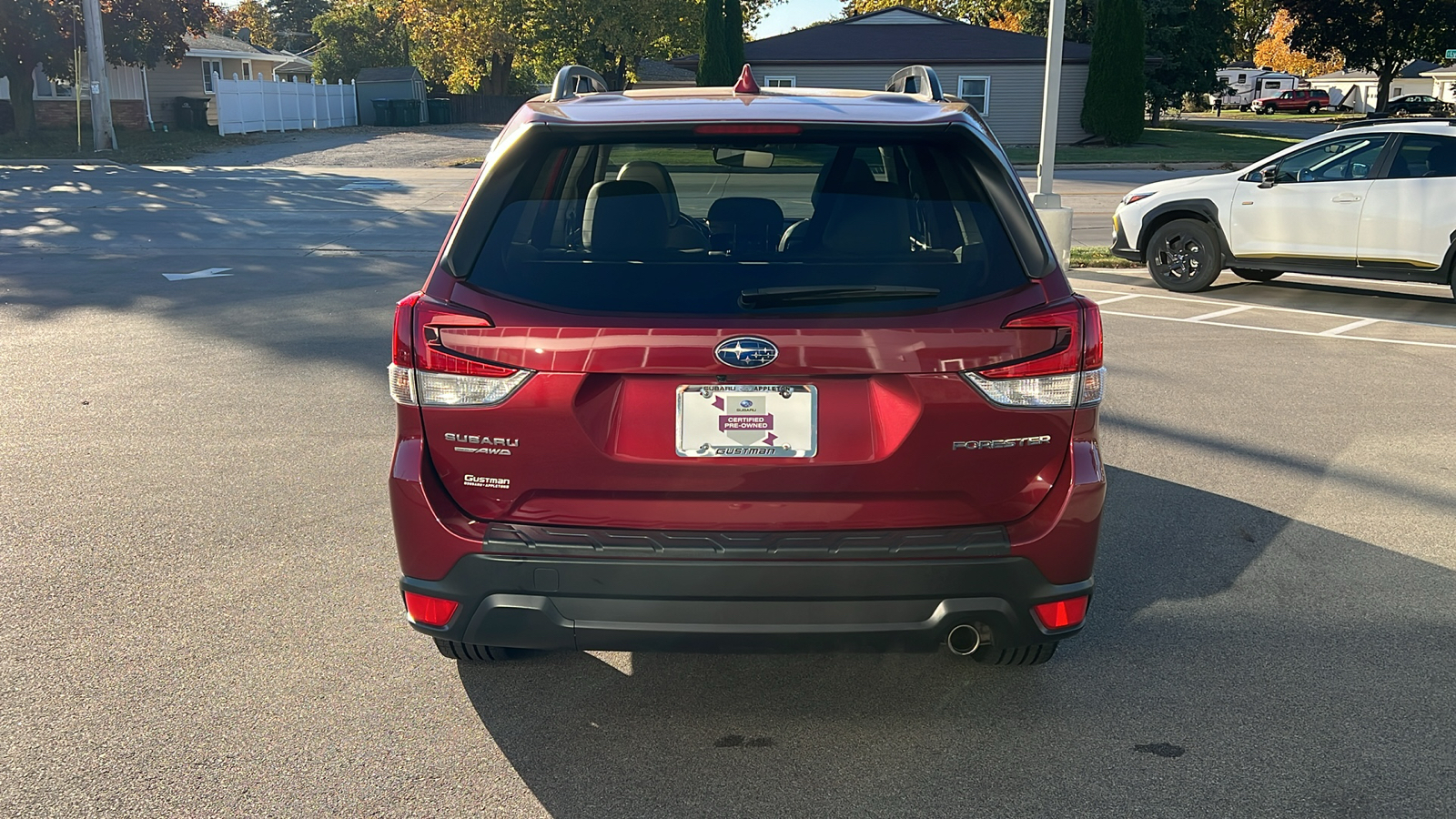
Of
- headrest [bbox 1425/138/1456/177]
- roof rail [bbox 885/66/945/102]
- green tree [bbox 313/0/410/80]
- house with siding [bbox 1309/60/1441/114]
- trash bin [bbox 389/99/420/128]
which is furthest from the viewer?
house with siding [bbox 1309/60/1441/114]

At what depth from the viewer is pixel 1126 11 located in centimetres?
4200

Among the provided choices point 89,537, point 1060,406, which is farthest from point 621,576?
point 89,537

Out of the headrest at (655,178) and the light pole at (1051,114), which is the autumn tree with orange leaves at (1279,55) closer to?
the light pole at (1051,114)

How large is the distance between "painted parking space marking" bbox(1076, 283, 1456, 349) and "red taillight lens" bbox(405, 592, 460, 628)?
9.08m

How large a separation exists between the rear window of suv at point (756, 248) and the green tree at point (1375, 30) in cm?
6589

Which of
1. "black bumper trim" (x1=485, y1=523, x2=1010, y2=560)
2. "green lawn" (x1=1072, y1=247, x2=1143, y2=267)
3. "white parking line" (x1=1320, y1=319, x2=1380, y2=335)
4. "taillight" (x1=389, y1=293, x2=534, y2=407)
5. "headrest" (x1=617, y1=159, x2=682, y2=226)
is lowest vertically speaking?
"white parking line" (x1=1320, y1=319, x2=1380, y2=335)

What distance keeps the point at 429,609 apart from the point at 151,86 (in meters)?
51.7

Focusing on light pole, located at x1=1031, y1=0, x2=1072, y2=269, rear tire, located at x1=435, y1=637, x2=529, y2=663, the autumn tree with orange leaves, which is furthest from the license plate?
the autumn tree with orange leaves

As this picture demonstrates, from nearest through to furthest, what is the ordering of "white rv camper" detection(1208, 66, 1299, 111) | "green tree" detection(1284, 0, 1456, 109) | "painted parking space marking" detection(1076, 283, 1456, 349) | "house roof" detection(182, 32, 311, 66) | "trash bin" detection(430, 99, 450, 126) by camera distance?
"painted parking space marking" detection(1076, 283, 1456, 349), "house roof" detection(182, 32, 311, 66), "trash bin" detection(430, 99, 450, 126), "green tree" detection(1284, 0, 1456, 109), "white rv camper" detection(1208, 66, 1299, 111)

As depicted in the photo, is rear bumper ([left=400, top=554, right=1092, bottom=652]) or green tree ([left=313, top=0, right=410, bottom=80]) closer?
rear bumper ([left=400, top=554, right=1092, bottom=652])

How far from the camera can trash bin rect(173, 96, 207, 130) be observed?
46.3m

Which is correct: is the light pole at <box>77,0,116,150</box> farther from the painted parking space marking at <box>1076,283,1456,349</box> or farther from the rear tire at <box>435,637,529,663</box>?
the rear tire at <box>435,637,529,663</box>

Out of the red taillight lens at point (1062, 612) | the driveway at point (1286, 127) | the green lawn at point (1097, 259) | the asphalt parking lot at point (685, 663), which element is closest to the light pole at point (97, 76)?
the green lawn at point (1097, 259)

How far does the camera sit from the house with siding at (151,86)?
148 ft
